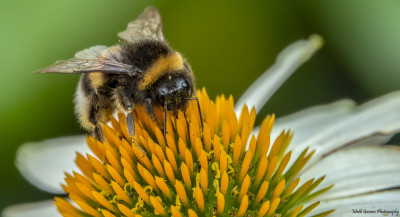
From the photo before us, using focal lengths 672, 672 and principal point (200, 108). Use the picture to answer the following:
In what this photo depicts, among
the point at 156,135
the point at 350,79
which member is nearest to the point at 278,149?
the point at 156,135

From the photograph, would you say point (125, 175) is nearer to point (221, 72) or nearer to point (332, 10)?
point (221, 72)

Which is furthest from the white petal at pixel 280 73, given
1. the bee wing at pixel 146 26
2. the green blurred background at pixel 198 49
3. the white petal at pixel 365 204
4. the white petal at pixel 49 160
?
the white petal at pixel 49 160

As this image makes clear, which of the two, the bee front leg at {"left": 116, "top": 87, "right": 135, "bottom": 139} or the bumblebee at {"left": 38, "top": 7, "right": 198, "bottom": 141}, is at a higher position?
the bumblebee at {"left": 38, "top": 7, "right": 198, "bottom": 141}

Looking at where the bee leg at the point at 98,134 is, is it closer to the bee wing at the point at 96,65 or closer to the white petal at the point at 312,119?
the bee wing at the point at 96,65

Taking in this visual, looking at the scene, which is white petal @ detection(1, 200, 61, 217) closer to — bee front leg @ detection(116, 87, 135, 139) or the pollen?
the pollen

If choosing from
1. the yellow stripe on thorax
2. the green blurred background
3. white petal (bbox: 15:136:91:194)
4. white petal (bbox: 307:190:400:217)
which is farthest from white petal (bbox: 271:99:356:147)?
white petal (bbox: 15:136:91:194)

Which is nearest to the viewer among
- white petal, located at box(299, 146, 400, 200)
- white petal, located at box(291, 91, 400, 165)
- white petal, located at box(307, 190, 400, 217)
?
white petal, located at box(307, 190, 400, 217)
